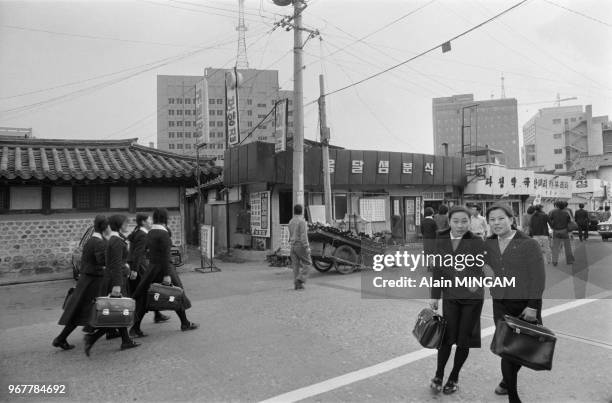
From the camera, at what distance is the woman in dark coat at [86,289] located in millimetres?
5332

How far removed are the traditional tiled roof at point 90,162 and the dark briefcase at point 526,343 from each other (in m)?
10.9

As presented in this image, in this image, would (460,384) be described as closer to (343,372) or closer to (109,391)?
(343,372)

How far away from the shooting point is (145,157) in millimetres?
13844

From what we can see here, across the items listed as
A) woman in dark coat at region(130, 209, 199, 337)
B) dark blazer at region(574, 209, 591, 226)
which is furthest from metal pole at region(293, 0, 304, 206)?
dark blazer at region(574, 209, 591, 226)

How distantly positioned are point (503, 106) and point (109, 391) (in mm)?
48566

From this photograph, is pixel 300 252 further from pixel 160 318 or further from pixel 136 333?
pixel 136 333

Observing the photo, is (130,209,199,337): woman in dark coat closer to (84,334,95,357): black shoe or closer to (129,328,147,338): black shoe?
(129,328,147,338): black shoe

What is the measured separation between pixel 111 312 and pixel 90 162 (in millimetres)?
9062

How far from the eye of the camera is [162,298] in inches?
229

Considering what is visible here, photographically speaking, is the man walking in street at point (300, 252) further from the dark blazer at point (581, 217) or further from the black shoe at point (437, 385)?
the dark blazer at point (581, 217)

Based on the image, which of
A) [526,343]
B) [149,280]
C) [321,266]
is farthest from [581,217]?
[149,280]

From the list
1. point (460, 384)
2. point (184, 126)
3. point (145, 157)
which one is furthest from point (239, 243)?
point (184, 126)

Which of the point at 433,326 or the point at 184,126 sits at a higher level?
the point at 184,126

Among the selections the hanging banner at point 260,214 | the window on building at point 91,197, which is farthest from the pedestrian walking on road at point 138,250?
the hanging banner at point 260,214
